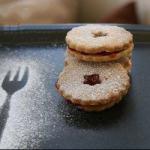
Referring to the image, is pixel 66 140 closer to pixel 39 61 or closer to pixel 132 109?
pixel 132 109

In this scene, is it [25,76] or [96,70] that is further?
[25,76]

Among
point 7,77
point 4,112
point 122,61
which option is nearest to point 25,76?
point 7,77

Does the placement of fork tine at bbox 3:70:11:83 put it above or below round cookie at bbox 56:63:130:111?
below

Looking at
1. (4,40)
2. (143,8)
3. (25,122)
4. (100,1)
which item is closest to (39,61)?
(4,40)

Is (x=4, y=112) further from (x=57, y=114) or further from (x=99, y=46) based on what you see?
(x=99, y=46)

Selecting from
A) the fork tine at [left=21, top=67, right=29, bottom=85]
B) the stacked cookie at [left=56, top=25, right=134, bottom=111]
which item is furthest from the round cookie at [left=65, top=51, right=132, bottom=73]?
the fork tine at [left=21, top=67, right=29, bottom=85]

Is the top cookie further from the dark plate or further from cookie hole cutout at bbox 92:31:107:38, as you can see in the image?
the dark plate

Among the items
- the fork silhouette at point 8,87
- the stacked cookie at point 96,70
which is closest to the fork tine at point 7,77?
the fork silhouette at point 8,87
